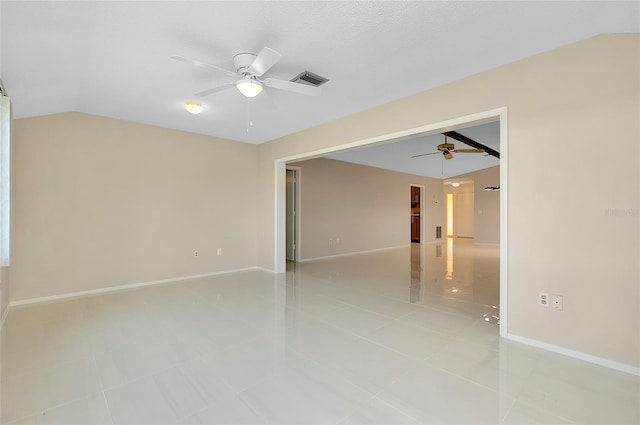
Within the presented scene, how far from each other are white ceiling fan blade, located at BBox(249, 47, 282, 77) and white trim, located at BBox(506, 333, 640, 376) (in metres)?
3.05

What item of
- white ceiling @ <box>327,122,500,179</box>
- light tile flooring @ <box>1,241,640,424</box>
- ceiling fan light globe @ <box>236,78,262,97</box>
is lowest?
light tile flooring @ <box>1,241,640,424</box>

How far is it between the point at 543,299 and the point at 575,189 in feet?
3.07

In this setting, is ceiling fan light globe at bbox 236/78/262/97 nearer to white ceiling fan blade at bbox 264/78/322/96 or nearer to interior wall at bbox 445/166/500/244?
white ceiling fan blade at bbox 264/78/322/96

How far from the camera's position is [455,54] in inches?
93.2

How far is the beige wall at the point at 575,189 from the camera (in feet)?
6.63

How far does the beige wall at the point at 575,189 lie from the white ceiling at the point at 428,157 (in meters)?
2.46

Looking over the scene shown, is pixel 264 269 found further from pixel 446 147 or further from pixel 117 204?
pixel 446 147

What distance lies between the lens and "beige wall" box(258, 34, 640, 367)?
2.02 m

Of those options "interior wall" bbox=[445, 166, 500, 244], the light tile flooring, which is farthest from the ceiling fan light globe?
"interior wall" bbox=[445, 166, 500, 244]

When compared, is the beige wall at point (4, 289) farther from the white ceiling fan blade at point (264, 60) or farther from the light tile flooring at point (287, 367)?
the white ceiling fan blade at point (264, 60)

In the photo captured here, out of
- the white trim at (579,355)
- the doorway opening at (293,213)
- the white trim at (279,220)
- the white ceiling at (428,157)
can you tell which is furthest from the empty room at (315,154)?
the white ceiling at (428,157)

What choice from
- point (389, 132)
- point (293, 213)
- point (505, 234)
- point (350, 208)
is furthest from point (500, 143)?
point (350, 208)

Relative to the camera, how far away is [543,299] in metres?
2.36

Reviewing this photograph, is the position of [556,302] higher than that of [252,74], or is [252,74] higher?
[252,74]
